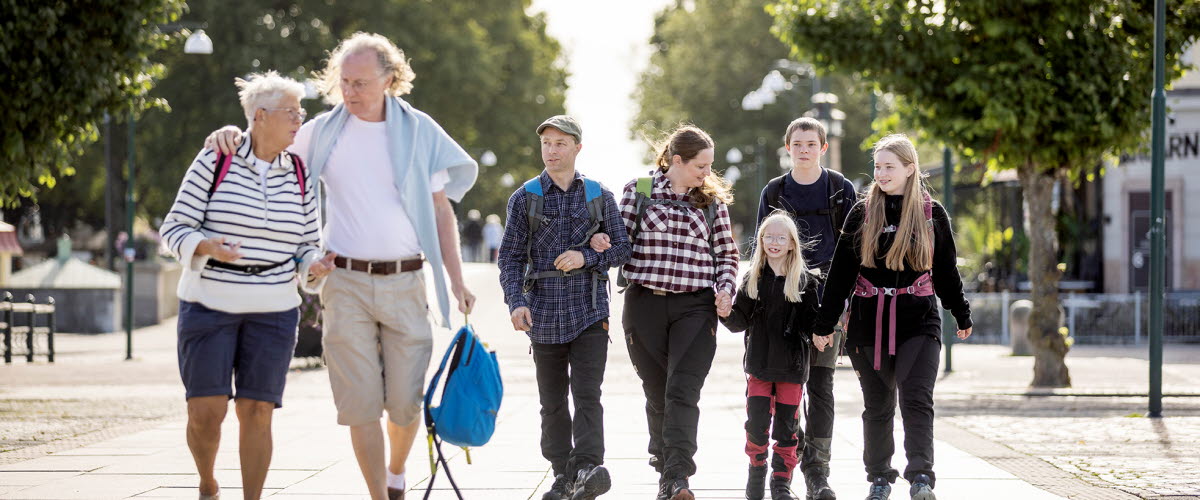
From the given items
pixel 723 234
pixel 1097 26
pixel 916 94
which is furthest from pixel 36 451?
pixel 1097 26

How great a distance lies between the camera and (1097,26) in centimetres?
1507

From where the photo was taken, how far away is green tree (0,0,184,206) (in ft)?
40.4

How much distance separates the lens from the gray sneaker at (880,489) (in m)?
6.80

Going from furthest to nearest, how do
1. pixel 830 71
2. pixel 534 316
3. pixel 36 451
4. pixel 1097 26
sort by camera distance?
pixel 830 71, pixel 1097 26, pixel 36 451, pixel 534 316

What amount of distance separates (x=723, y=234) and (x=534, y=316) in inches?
38.2

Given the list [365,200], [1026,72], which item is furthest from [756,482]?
[1026,72]

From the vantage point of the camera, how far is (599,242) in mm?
6691

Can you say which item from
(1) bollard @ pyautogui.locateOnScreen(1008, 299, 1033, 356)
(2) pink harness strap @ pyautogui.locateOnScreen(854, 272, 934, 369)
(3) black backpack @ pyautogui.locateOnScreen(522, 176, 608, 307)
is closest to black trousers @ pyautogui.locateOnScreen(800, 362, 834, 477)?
(2) pink harness strap @ pyautogui.locateOnScreen(854, 272, 934, 369)

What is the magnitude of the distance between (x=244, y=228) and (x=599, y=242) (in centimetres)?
160

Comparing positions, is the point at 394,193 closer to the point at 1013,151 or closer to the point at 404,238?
the point at 404,238

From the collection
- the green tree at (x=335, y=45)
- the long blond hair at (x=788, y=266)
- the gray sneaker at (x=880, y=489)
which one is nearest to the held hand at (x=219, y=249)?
the long blond hair at (x=788, y=266)

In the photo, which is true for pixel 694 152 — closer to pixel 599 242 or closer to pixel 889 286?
pixel 599 242

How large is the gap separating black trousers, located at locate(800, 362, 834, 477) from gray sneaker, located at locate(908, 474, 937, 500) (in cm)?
54

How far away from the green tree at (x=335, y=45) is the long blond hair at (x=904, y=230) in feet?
97.3
